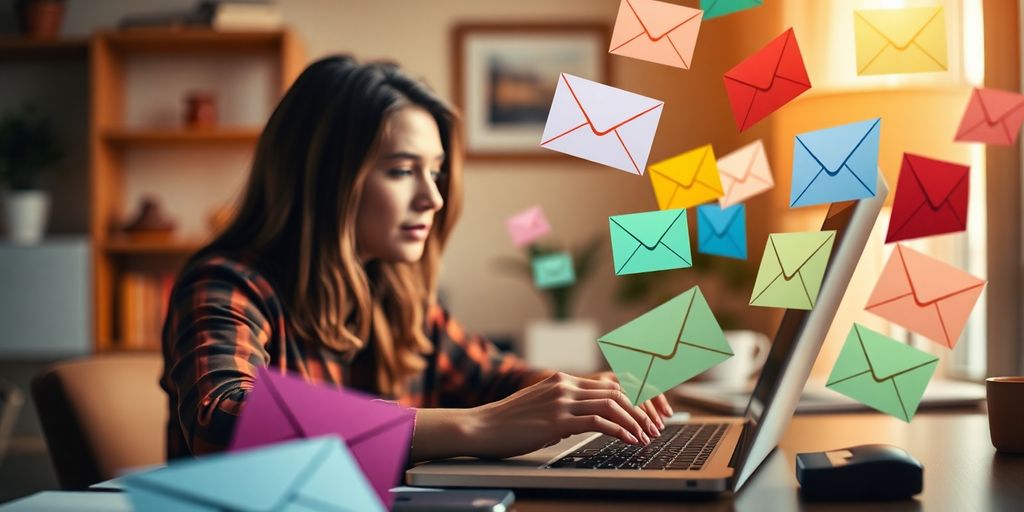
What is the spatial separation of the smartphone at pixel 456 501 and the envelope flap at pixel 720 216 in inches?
16.8

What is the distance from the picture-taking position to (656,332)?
74 centimetres

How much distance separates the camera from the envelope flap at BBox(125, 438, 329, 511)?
0.49 m

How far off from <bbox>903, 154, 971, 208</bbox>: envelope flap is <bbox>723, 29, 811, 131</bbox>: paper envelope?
11 cm

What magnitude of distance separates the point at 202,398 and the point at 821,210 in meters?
1.48

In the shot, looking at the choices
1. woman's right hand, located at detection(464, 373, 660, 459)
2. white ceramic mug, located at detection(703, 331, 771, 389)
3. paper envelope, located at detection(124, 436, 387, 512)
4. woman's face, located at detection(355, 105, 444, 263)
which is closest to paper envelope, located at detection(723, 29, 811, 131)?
woman's right hand, located at detection(464, 373, 660, 459)

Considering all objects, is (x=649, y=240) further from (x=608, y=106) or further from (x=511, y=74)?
(x=511, y=74)

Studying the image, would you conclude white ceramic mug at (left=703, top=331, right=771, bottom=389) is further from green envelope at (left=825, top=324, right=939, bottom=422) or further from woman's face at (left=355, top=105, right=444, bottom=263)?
green envelope at (left=825, top=324, right=939, bottom=422)

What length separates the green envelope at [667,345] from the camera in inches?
28.8

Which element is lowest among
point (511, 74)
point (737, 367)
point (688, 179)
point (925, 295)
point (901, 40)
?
point (737, 367)

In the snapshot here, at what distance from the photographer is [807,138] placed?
0.78 metres

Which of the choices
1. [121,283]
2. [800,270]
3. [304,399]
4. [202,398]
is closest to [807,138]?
[800,270]

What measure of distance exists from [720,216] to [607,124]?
0.84 ft

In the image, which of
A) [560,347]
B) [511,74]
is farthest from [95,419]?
[511,74]

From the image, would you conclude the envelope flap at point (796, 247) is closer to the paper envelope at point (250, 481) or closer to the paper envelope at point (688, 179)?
the paper envelope at point (688, 179)
